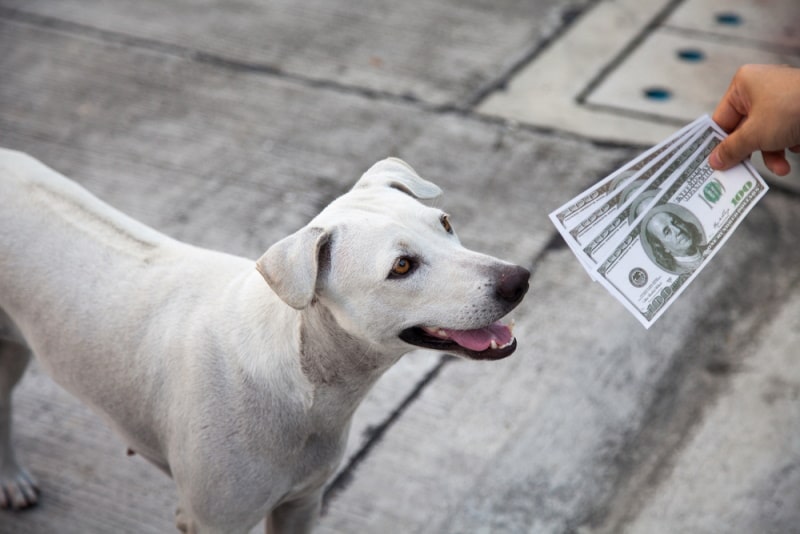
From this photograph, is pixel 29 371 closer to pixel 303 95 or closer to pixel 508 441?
pixel 508 441

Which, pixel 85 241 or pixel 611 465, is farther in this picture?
pixel 611 465

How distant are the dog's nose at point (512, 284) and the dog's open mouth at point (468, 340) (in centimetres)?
13

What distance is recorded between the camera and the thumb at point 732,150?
2.83 m

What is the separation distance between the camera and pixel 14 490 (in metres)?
3.70

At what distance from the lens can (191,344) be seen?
277 centimetres

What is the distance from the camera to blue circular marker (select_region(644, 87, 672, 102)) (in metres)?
5.80

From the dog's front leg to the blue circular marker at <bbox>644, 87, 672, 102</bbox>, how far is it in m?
3.66

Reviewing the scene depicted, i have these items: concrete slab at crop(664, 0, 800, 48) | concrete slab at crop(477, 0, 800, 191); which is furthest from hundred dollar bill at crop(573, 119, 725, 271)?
concrete slab at crop(664, 0, 800, 48)

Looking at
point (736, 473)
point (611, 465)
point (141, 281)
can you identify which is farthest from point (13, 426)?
point (736, 473)

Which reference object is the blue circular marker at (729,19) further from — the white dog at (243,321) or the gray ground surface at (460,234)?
the white dog at (243,321)

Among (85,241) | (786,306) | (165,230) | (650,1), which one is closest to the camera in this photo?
(85,241)

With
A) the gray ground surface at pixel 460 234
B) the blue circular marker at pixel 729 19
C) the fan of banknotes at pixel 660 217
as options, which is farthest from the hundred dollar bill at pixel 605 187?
the blue circular marker at pixel 729 19

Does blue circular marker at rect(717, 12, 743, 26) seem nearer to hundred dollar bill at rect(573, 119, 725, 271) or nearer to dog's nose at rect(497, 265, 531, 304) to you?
hundred dollar bill at rect(573, 119, 725, 271)

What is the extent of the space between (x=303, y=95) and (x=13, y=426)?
2.80m
